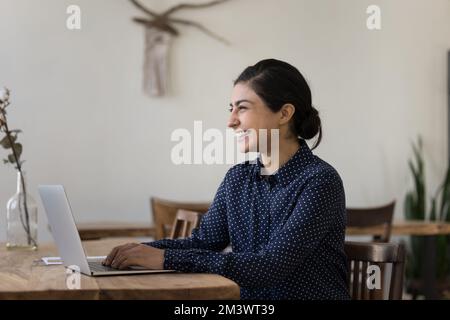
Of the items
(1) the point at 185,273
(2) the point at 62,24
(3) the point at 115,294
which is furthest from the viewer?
(2) the point at 62,24

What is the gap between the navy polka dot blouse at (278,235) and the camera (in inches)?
63.6

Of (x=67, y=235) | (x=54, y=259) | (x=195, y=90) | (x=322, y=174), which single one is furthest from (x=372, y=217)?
(x=67, y=235)

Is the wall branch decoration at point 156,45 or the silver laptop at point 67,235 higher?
the wall branch decoration at point 156,45

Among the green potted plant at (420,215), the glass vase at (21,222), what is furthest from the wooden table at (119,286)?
the green potted plant at (420,215)

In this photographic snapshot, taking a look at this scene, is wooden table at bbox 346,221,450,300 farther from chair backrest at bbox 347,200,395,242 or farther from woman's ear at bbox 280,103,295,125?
woman's ear at bbox 280,103,295,125

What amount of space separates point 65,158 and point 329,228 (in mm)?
2794

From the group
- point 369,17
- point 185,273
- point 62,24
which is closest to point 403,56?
point 369,17

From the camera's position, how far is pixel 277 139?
194 centimetres

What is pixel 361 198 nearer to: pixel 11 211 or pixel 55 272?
pixel 11 211

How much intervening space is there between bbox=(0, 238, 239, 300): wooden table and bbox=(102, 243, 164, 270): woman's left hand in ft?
0.15

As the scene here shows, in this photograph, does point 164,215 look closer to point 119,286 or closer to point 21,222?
point 21,222

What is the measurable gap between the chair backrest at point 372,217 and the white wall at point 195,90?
3.87 feet

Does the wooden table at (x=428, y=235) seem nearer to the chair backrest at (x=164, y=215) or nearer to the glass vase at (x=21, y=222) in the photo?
the chair backrest at (x=164, y=215)
